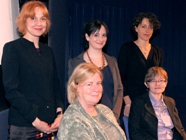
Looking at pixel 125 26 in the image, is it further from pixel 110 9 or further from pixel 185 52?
pixel 185 52

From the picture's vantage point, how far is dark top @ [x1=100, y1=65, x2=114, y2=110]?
2.82 m

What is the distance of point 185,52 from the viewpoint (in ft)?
15.6

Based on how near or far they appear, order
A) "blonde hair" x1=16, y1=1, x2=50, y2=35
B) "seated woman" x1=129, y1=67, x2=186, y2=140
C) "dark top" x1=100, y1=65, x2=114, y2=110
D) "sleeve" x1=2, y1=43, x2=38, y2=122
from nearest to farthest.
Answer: "sleeve" x1=2, y1=43, x2=38, y2=122 → "blonde hair" x1=16, y1=1, x2=50, y2=35 → "dark top" x1=100, y1=65, x2=114, y2=110 → "seated woman" x1=129, y1=67, x2=186, y2=140

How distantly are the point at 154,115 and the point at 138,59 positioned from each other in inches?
25.6

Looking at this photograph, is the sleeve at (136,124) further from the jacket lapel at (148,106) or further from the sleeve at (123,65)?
the sleeve at (123,65)

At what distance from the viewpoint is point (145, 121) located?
116 inches

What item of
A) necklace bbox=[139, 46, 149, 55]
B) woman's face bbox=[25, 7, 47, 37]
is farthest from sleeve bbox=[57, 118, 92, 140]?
necklace bbox=[139, 46, 149, 55]

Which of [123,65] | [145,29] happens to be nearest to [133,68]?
[123,65]

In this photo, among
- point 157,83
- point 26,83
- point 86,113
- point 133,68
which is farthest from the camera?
point 133,68

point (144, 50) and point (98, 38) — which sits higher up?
point (98, 38)

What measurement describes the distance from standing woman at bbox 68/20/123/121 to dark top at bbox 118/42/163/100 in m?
0.42

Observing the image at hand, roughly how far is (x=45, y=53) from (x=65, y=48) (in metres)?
1.58

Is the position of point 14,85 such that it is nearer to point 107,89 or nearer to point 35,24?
point 35,24

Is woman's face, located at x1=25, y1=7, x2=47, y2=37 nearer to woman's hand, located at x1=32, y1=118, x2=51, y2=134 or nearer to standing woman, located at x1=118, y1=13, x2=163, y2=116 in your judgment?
woman's hand, located at x1=32, y1=118, x2=51, y2=134
